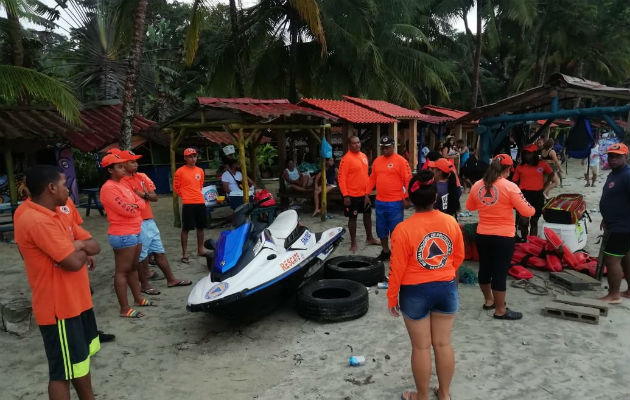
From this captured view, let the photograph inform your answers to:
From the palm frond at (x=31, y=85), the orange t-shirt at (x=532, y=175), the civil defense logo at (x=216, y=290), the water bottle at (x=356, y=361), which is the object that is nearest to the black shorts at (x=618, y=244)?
the orange t-shirt at (x=532, y=175)

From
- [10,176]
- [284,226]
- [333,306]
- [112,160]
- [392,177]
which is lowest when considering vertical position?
[333,306]

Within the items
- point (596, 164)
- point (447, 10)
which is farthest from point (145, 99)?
point (596, 164)

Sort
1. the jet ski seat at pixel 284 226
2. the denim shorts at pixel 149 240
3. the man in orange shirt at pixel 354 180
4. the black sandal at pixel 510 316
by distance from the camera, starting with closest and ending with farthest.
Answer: the black sandal at pixel 510 316 → the jet ski seat at pixel 284 226 → the denim shorts at pixel 149 240 → the man in orange shirt at pixel 354 180

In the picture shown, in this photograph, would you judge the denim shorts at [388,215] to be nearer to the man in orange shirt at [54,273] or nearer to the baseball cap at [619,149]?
the baseball cap at [619,149]

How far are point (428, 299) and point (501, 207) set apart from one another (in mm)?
1964

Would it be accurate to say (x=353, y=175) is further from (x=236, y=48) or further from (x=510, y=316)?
(x=236, y=48)

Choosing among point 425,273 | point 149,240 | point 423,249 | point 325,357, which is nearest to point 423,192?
point 423,249

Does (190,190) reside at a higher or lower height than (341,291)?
higher

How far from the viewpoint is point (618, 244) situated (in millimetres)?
4742

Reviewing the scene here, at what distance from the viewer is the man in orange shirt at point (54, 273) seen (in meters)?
2.55

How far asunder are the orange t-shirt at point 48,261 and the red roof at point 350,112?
922 cm

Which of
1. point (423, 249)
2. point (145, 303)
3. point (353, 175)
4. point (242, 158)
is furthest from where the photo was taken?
point (242, 158)

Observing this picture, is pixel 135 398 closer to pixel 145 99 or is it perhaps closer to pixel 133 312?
pixel 133 312

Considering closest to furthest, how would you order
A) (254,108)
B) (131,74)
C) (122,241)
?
(122,241) < (131,74) < (254,108)
